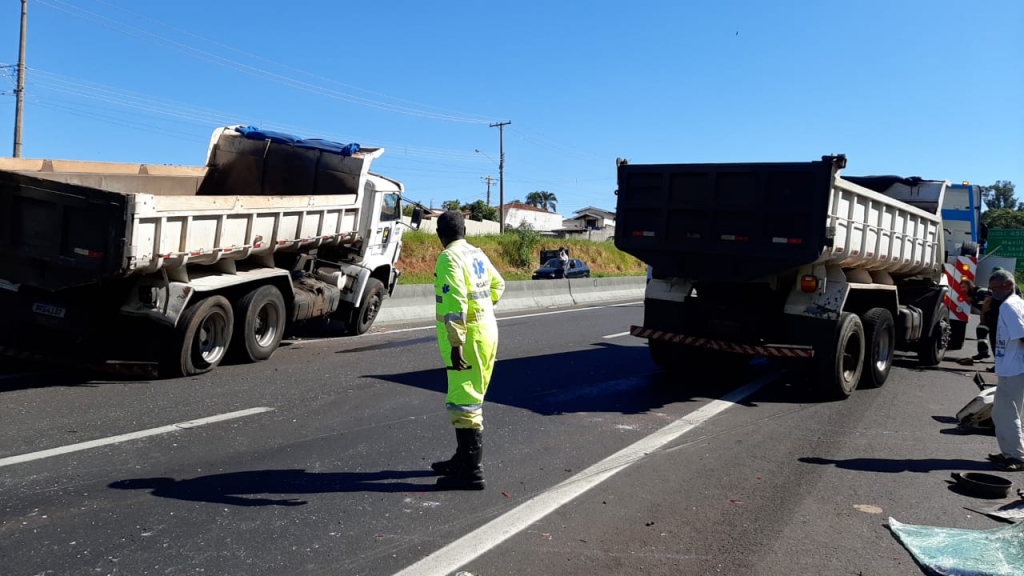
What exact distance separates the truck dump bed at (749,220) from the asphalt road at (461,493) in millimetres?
1561

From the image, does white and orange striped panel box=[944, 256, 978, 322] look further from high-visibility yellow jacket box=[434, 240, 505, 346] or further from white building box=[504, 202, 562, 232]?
white building box=[504, 202, 562, 232]

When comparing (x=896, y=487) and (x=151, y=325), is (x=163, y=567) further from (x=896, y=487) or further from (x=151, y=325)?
(x=151, y=325)

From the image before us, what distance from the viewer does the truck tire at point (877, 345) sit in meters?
9.79

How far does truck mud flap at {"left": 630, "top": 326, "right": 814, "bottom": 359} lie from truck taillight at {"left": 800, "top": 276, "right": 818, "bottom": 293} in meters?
0.62

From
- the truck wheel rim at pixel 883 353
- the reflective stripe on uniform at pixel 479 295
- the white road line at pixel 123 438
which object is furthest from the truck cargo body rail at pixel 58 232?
the truck wheel rim at pixel 883 353

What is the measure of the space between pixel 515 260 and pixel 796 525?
40041 millimetres

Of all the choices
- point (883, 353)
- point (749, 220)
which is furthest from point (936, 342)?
point (749, 220)

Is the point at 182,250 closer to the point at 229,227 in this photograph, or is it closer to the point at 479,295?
the point at 229,227

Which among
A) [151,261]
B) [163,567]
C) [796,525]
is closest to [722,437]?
[796,525]

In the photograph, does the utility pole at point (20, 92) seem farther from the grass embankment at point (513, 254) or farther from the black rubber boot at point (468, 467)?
the black rubber boot at point (468, 467)

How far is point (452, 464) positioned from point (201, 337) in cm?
480

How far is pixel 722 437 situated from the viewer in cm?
711

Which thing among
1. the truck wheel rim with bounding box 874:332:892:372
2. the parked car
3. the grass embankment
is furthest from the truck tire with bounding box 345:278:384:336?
the parked car

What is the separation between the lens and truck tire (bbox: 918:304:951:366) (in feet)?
40.2
